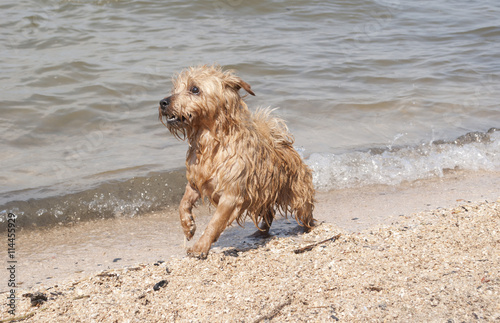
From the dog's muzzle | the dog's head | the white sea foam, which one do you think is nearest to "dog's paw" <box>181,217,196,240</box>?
the dog's head

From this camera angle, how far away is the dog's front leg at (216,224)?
435 cm

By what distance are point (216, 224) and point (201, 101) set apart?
94cm

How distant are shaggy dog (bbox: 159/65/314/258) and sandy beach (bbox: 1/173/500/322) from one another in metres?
0.40

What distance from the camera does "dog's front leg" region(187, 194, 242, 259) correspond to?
171 inches

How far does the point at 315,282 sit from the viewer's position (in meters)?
3.94

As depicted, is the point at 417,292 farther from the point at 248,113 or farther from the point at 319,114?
the point at 319,114

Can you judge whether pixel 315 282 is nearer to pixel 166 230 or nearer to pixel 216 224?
pixel 216 224

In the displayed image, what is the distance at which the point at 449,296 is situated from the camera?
3520 millimetres

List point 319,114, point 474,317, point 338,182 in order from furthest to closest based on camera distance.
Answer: point 319,114 < point 338,182 < point 474,317

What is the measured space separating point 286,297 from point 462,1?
15373 millimetres

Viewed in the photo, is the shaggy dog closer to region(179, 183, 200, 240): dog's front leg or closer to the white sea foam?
region(179, 183, 200, 240): dog's front leg

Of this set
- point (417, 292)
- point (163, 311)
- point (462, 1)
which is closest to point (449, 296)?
point (417, 292)

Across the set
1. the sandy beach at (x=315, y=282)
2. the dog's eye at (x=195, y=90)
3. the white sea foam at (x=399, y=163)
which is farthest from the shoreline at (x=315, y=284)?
the white sea foam at (x=399, y=163)

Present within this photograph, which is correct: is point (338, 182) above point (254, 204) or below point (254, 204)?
below
